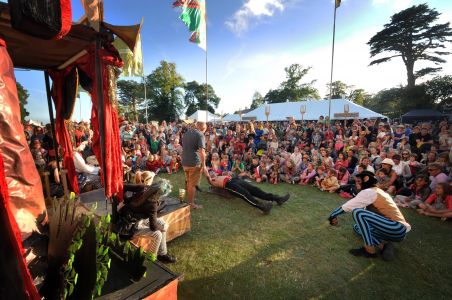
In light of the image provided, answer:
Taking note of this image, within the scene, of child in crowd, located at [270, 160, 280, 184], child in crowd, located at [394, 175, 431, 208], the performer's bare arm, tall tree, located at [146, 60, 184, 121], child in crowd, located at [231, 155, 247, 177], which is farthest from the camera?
tall tree, located at [146, 60, 184, 121]

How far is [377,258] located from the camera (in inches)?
128

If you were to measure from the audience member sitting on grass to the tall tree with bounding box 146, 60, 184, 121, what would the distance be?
43.7 m

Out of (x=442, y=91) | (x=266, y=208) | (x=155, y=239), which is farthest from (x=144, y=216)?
(x=442, y=91)

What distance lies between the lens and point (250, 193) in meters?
5.23

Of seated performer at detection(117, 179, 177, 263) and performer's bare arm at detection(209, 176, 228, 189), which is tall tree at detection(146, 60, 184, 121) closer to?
performer's bare arm at detection(209, 176, 228, 189)

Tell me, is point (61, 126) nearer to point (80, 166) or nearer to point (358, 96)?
point (80, 166)

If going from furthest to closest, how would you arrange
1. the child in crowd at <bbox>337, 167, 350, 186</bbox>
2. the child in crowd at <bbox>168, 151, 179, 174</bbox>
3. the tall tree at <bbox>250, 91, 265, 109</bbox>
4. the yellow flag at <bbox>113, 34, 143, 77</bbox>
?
the tall tree at <bbox>250, 91, 265, 109</bbox>
the child in crowd at <bbox>168, 151, 179, 174</bbox>
the child in crowd at <bbox>337, 167, 350, 186</bbox>
the yellow flag at <bbox>113, 34, 143, 77</bbox>

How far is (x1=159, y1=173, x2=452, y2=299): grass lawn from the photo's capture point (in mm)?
2615

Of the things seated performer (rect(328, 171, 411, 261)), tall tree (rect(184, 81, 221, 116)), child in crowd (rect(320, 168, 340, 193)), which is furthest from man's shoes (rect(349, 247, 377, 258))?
tall tree (rect(184, 81, 221, 116))

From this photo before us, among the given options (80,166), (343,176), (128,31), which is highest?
(128,31)

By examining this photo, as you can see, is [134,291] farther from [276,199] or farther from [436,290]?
[276,199]

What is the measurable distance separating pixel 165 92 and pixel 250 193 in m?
43.1

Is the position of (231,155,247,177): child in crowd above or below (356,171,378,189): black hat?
below

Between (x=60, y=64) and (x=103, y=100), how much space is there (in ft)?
6.51
